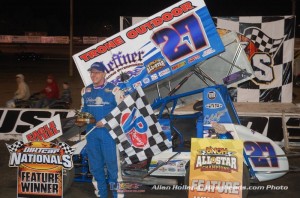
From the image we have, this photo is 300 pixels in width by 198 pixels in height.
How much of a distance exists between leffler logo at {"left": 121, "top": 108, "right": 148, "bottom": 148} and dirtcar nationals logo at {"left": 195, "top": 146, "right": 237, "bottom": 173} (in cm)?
72

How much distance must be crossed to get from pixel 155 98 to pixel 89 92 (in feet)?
5.63

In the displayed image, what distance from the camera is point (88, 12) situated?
7194cm

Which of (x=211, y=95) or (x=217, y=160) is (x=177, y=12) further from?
(x=217, y=160)

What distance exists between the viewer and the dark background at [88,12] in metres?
63.2

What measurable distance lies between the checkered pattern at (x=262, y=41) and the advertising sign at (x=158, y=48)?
19.6 feet

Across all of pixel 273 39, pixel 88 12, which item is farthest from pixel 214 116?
pixel 88 12

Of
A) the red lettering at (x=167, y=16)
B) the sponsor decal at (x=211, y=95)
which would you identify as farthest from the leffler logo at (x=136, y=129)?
the red lettering at (x=167, y=16)

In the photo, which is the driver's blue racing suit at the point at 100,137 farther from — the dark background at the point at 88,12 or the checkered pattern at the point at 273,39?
the dark background at the point at 88,12

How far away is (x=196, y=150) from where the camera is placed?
526cm

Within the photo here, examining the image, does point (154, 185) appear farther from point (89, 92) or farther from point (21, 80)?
point (21, 80)

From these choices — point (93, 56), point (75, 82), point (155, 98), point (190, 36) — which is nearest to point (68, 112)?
point (155, 98)

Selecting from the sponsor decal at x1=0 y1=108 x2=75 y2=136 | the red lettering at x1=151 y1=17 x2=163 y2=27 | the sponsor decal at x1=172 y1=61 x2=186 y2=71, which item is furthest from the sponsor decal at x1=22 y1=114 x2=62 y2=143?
the sponsor decal at x1=0 y1=108 x2=75 y2=136

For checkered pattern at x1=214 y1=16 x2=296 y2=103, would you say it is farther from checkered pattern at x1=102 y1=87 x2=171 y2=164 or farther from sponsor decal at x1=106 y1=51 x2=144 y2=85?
checkered pattern at x1=102 y1=87 x2=171 y2=164

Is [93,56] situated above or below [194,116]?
above
